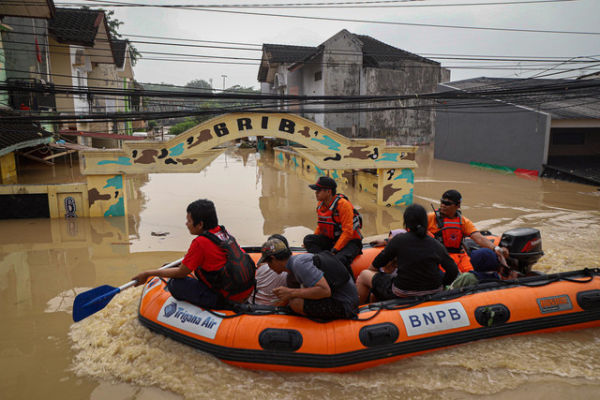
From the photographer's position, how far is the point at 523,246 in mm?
5469

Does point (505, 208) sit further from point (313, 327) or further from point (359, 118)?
point (359, 118)

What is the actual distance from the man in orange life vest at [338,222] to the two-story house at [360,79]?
19807mm

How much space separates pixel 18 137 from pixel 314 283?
13159mm

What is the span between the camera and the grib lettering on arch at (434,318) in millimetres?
4488

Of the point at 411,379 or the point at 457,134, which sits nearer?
the point at 411,379

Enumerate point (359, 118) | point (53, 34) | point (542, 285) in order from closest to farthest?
point (542, 285)
point (53, 34)
point (359, 118)

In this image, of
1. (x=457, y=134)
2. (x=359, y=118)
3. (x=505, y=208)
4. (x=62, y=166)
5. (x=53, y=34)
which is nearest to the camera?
(x=505, y=208)

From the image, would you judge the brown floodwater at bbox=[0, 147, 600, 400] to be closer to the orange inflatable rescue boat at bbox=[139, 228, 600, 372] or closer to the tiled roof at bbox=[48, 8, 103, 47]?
the orange inflatable rescue boat at bbox=[139, 228, 600, 372]

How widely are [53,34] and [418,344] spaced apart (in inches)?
814

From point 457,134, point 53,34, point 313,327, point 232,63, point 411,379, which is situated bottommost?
point 411,379

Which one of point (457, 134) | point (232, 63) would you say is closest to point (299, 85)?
point (457, 134)

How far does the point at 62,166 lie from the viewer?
21.5 meters

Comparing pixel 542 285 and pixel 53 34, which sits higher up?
pixel 53 34

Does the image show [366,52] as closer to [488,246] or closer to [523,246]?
[488,246]
